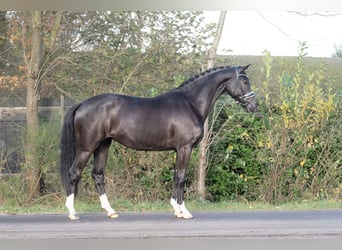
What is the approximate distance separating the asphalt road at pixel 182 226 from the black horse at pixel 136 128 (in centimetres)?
42

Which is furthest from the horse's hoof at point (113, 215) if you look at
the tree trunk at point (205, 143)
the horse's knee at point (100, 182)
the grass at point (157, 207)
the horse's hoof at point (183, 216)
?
the tree trunk at point (205, 143)

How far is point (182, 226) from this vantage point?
8.92m

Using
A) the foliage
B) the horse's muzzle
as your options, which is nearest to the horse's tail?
the horse's muzzle

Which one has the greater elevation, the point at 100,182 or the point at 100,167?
the point at 100,167

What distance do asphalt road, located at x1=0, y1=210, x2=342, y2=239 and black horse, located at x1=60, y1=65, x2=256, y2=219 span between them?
0.42 m

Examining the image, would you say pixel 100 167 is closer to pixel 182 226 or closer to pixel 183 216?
pixel 183 216

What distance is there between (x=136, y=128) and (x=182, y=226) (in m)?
1.81

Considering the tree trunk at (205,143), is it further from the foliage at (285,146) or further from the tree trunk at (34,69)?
the tree trunk at (34,69)

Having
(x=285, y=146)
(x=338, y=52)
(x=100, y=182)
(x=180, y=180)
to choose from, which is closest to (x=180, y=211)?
(x=180, y=180)

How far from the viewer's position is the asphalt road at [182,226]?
8.23 metres

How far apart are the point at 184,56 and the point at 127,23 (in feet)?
4.58

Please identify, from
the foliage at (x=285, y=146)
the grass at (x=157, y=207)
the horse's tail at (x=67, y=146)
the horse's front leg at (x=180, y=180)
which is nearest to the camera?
the horse's front leg at (x=180, y=180)

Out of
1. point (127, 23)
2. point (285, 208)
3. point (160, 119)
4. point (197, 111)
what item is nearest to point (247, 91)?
point (197, 111)

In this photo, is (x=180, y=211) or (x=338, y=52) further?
(x=338, y=52)
